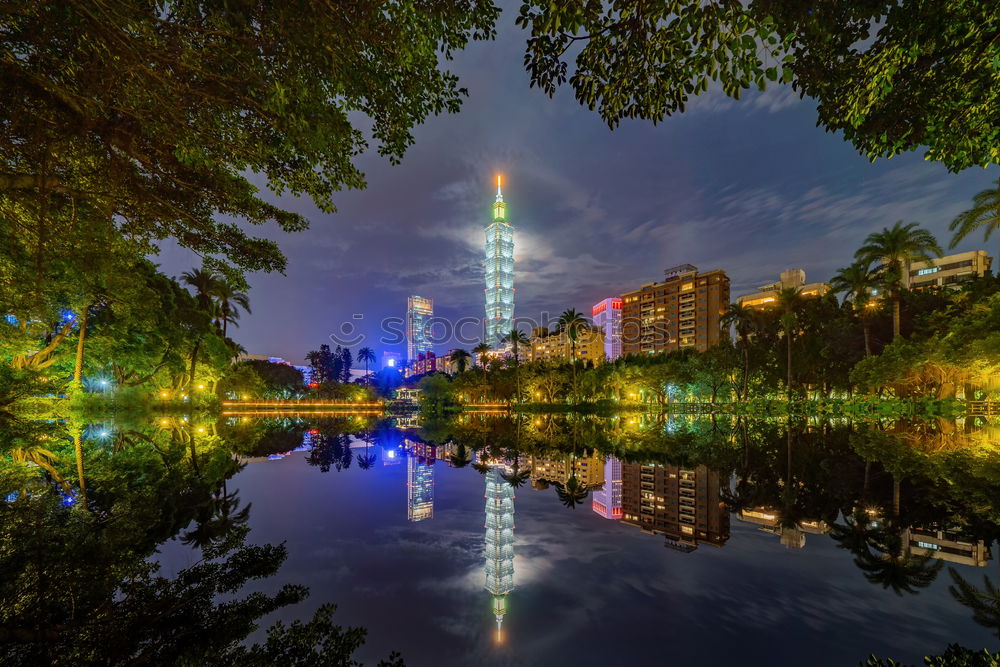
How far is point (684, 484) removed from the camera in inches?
434

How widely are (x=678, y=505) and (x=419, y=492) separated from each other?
22.5 feet

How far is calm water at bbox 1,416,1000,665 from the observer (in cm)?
416

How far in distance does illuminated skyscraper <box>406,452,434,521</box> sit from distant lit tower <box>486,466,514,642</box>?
58.2 inches

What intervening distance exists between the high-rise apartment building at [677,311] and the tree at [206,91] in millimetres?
122704

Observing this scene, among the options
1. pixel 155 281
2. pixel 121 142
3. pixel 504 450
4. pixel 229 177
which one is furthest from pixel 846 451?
pixel 155 281

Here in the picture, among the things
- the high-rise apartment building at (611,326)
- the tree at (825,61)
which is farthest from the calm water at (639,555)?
the high-rise apartment building at (611,326)

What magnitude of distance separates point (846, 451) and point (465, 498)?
16068 millimetres

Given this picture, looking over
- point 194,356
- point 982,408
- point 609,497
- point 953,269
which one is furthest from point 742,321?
point 953,269

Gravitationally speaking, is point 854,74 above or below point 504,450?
above

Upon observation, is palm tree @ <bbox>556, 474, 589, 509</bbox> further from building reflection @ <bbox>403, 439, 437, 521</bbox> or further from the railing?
the railing

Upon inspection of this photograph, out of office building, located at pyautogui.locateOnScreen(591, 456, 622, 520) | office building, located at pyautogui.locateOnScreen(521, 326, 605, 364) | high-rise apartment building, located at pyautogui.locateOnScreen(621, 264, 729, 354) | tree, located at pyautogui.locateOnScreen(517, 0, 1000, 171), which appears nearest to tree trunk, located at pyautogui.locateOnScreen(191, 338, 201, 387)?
office building, located at pyautogui.locateOnScreen(591, 456, 622, 520)

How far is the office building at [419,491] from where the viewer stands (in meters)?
9.15

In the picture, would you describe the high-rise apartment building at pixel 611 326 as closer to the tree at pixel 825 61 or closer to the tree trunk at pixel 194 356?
the tree trunk at pixel 194 356

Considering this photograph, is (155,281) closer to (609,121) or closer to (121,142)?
(121,142)
